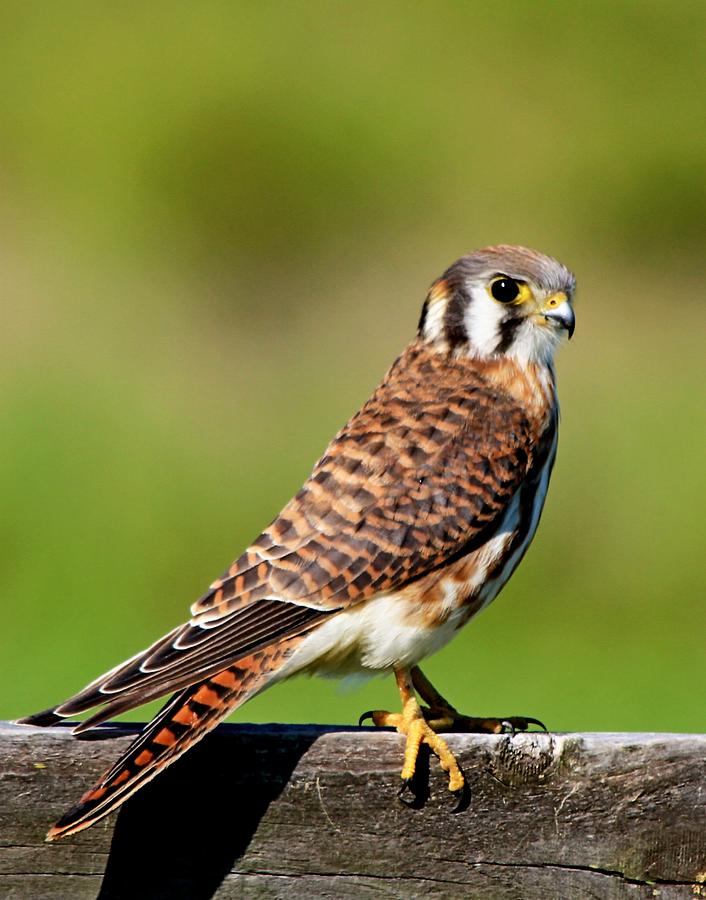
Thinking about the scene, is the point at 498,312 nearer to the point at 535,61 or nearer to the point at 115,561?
the point at 115,561

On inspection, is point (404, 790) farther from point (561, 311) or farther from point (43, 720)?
point (561, 311)

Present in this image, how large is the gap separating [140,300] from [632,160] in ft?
11.6

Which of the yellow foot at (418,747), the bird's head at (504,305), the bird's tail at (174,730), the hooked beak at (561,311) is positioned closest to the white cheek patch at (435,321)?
the bird's head at (504,305)

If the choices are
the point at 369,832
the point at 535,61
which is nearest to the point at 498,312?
the point at 369,832

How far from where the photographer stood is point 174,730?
3008 millimetres

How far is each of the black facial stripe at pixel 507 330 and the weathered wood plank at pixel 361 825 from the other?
1936 mm

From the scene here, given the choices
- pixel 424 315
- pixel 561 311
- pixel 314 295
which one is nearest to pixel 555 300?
pixel 561 311

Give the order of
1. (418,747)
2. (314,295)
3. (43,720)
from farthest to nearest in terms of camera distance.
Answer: (314,295), (418,747), (43,720)

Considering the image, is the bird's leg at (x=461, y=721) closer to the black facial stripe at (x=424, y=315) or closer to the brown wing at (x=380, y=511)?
the brown wing at (x=380, y=511)

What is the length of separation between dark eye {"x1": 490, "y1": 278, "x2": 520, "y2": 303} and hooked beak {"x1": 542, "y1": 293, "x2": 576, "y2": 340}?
0.28 ft

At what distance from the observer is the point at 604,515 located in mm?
8594

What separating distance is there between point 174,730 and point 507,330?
1986 millimetres

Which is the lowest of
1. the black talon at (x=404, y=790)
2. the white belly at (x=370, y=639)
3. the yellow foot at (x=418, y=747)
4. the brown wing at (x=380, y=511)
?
the black talon at (x=404, y=790)

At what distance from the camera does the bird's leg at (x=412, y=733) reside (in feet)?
9.40
